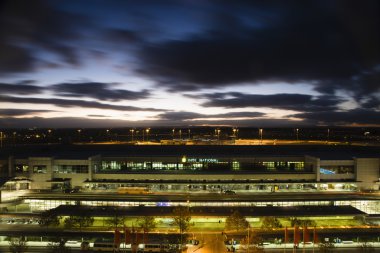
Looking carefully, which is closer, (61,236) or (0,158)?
(61,236)

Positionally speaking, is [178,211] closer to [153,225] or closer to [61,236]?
[153,225]

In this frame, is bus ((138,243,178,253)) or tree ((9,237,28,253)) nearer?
tree ((9,237,28,253))

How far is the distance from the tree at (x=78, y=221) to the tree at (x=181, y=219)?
17.9 ft

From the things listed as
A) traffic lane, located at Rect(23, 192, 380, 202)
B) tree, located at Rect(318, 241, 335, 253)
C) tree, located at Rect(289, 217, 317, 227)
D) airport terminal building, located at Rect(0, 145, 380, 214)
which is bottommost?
tree, located at Rect(318, 241, 335, 253)

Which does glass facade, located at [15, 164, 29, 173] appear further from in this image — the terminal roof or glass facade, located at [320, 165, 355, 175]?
glass facade, located at [320, 165, 355, 175]

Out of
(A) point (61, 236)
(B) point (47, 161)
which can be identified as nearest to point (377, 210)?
(A) point (61, 236)

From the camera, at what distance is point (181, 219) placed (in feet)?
73.3

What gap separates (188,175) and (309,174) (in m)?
10.9

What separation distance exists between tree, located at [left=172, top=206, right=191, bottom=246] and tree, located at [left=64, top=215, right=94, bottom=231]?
545 cm

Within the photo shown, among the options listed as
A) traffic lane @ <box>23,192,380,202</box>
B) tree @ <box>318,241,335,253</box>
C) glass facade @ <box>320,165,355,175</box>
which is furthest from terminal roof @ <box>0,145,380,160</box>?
tree @ <box>318,241,335,253</box>

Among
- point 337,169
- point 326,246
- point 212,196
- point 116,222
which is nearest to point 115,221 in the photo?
point 116,222

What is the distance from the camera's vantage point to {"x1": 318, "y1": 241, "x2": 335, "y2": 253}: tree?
19.3m

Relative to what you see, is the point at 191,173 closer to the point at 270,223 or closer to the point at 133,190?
the point at 133,190

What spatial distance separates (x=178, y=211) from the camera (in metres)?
23.5
